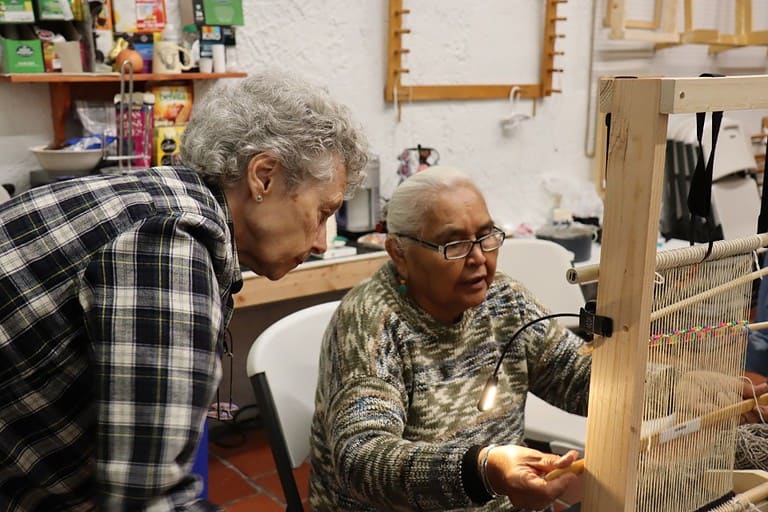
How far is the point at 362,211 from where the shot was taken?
10.1 feet

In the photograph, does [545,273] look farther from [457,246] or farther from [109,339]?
[109,339]

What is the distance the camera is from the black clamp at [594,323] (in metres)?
1.01

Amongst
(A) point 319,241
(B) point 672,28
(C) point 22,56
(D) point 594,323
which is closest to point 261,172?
(A) point 319,241

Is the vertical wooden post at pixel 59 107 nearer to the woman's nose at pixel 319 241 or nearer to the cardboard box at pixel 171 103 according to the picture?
the cardboard box at pixel 171 103

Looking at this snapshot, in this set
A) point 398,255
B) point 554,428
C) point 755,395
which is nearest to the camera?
point 755,395

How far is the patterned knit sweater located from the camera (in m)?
1.25

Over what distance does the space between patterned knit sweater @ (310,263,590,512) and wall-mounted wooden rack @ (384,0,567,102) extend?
1753mm

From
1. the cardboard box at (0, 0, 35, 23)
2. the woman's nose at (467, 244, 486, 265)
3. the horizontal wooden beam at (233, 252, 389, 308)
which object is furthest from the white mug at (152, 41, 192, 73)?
the woman's nose at (467, 244, 486, 265)

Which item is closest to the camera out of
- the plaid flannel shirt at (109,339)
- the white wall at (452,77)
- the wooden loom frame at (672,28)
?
the plaid flannel shirt at (109,339)

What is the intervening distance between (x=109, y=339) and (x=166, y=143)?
198 centimetres

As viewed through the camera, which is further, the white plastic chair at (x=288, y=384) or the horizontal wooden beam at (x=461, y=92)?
the horizontal wooden beam at (x=461, y=92)

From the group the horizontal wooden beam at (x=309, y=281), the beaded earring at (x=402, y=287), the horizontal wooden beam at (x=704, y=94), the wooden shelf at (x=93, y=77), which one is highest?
the wooden shelf at (x=93, y=77)

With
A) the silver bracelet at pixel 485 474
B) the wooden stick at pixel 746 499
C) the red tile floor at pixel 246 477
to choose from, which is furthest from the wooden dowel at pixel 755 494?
the red tile floor at pixel 246 477

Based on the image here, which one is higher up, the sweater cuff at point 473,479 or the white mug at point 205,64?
the white mug at point 205,64
